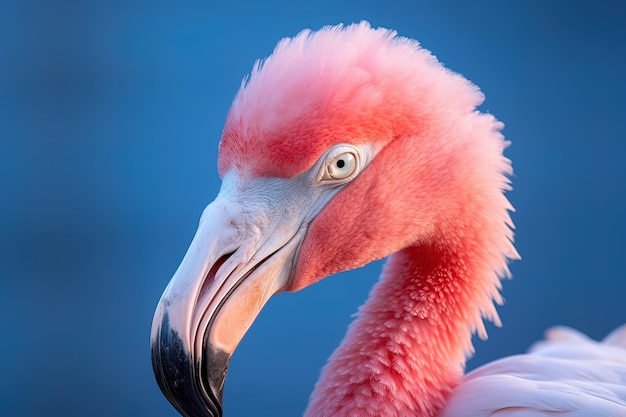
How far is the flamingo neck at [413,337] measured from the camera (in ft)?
3.27

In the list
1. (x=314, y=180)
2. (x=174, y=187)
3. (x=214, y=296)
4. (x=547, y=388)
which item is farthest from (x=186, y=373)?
(x=174, y=187)

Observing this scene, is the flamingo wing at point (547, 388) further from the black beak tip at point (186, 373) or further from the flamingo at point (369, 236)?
the black beak tip at point (186, 373)

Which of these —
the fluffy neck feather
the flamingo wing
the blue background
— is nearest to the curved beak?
the fluffy neck feather

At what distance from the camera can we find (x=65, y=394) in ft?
7.36

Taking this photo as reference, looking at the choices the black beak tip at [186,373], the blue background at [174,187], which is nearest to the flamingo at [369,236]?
the black beak tip at [186,373]

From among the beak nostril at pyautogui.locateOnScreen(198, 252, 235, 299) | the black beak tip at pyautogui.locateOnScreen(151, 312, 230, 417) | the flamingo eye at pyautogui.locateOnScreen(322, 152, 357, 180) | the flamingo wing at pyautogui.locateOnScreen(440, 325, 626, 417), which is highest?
the flamingo eye at pyautogui.locateOnScreen(322, 152, 357, 180)

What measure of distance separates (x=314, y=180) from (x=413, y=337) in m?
0.31

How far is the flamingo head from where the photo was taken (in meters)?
0.82

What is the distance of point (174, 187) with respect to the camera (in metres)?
2.33

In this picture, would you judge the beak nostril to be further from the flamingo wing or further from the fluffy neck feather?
the flamingo wing

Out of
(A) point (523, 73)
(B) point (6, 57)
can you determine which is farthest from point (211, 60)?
(A) point (523, 73)

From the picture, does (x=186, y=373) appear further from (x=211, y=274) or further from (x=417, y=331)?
(x=417, y=331)

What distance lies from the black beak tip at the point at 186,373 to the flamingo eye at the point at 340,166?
0.92ft

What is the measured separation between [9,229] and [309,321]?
43.5 inches
